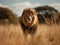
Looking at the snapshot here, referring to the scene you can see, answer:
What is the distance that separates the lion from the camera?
199 inches

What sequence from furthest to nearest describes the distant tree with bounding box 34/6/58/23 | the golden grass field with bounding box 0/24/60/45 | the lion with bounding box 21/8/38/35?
the distant tree with bounding box 34/6/58/23 < the lion with bounding box 21/8/38/35 < the golden grass field with bounding box 0/24/60/45

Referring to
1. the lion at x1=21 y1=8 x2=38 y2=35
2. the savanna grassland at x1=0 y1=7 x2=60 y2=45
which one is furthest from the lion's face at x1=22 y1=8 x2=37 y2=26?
the savanna grassland at x1=0 y1=7 x2=60 y2=45

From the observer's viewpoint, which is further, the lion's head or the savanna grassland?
the lion's head

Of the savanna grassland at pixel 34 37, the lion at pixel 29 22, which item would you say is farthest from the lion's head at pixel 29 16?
the savanna grassland at pixel 34 37

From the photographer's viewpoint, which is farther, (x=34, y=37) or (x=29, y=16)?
(x=29, y=16)

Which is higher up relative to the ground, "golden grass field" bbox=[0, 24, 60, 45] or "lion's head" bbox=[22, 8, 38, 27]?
"lion's head" bbox=[22, 8, 38, 27]

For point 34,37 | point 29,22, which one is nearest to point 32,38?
point 34,37

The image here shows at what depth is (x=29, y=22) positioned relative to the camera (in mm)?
5148

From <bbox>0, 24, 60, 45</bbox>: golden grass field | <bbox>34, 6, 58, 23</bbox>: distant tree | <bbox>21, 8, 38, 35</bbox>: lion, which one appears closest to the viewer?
<bbox>0, 24, 60, 45</bbox>: golden grass field

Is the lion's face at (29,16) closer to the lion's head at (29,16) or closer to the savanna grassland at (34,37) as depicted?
the lion's head at (29,16)

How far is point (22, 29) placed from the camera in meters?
5.14

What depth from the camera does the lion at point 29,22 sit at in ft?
16.6

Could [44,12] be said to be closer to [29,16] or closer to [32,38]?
[29,16]

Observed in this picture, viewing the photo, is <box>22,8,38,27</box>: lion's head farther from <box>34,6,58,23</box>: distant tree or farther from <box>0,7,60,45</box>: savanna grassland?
<box>34,6,58,23</box>: distant tree
